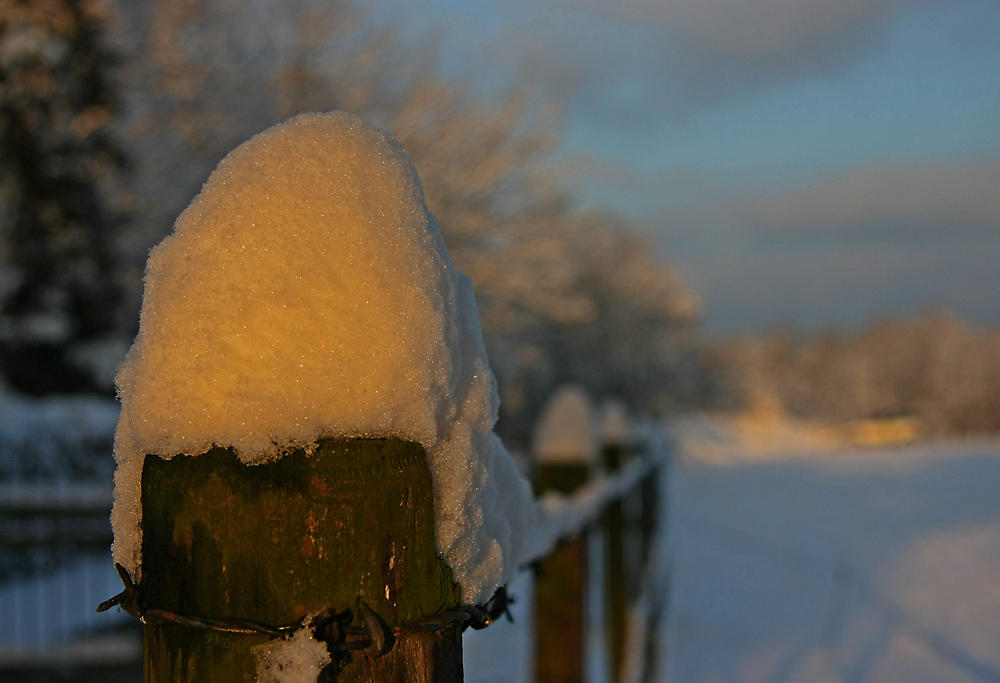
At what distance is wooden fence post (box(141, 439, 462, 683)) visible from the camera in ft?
2.91

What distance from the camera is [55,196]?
11.3 meters

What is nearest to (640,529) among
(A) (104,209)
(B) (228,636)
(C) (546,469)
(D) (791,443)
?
(C) (546,469)

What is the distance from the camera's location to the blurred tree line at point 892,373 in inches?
2766

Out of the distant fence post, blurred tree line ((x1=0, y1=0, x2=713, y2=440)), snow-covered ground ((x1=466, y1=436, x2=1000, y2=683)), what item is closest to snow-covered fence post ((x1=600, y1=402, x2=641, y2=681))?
the distant fence post

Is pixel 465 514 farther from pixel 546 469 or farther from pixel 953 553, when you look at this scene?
pixel 953 553

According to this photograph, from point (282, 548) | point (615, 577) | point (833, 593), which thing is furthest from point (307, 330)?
point (833, 593)

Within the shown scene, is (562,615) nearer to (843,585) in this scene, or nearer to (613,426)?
(613,426)

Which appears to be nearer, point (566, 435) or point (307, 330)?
point (307, 330)

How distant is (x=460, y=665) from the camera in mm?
1008

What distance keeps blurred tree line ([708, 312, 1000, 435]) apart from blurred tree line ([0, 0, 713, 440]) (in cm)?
4197

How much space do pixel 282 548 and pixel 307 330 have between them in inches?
9.2

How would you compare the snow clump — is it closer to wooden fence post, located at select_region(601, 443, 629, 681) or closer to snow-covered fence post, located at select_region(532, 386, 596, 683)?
snow-covered fence post, located at select_region(532, 386, 596, 683)

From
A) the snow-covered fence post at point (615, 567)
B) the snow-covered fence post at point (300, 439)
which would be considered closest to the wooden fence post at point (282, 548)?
the snow-covered fence post at point (300, 439)

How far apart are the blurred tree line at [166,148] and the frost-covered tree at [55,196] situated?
0.8 inches
